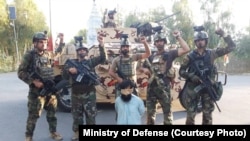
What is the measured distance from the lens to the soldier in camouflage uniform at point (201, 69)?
560 centimetres

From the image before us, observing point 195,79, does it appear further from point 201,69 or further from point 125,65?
point 125,65

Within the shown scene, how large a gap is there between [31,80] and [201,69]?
2638 mm

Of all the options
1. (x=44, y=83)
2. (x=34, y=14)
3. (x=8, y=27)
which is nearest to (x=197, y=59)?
(x=44, y=83)

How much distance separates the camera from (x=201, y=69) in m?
5.65

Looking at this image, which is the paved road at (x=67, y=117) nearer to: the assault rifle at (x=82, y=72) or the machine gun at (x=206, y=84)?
the assault rifle at (x=82, y=72)

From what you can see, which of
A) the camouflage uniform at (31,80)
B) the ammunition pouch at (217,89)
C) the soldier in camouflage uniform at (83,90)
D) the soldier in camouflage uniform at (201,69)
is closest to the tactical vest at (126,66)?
the soldier in camouflage uniform at (83,90)

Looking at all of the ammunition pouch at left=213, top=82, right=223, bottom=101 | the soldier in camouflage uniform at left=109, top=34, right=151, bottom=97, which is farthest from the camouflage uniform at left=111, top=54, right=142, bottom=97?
the ammunition pouch at left=213, top=82, right=223, bottom=101

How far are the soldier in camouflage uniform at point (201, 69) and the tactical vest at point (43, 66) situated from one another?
2100 mm

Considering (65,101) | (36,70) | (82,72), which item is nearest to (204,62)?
(82,72)

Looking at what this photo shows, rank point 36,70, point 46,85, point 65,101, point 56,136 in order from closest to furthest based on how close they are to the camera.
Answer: point 36,70
point 46,85
point 56,136
point 65,101

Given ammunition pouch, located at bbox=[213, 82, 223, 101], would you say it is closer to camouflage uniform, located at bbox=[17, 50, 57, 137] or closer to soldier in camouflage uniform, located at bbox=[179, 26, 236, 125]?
soldier in camouflage uniform, located at bbox=[179, 26, 236, 125]

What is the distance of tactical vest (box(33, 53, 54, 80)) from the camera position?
574 centimetres

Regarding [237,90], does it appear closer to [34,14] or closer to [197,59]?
[197,59]

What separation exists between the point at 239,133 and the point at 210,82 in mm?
1123
